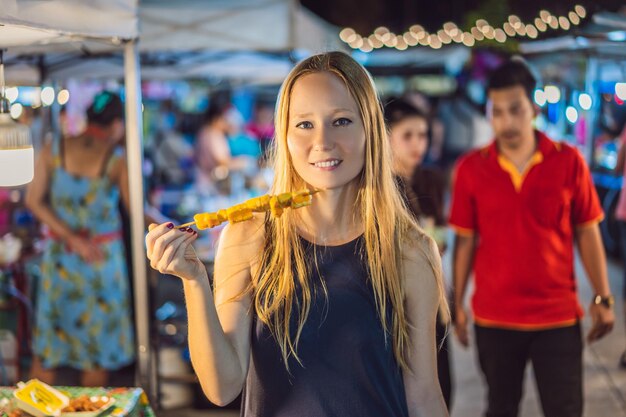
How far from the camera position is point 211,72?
8.70 m

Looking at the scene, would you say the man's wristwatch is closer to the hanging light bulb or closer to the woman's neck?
the woman's neck

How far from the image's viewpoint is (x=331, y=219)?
2414 mm

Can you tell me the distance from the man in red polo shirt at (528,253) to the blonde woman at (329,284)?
171cm

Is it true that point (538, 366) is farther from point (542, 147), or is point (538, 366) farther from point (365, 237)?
point (365, 237)

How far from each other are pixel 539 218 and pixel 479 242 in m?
0.41

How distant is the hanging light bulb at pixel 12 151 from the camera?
9.40ft

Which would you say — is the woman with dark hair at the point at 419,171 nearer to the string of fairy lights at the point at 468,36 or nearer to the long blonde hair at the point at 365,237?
the long blonde hair at the point at 365,237

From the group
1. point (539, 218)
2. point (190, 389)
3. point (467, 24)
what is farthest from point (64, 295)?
point (467, 24)

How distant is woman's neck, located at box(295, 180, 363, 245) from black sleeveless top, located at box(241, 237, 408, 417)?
9 cm

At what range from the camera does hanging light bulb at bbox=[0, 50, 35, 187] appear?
287 centimetres

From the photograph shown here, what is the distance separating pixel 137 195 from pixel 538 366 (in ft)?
7.32

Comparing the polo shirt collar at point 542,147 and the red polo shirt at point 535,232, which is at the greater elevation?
the polo shirt collar at point 542,147

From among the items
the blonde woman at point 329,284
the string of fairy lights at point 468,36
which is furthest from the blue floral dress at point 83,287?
the string of fairy lights at point 468,36

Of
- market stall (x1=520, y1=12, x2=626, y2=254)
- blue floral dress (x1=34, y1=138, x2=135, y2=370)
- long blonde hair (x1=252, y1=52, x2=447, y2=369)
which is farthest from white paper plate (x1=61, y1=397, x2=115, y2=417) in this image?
market stall (x1=520, y1=12, x2=626, y2=254)
